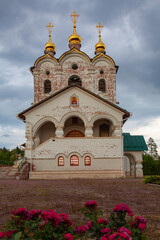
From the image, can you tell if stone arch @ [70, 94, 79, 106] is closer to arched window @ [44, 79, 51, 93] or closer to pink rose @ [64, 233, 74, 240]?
arched window @ [44, 79, 51, 93]

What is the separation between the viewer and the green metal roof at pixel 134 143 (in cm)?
2089

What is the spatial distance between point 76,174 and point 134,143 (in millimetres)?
7715

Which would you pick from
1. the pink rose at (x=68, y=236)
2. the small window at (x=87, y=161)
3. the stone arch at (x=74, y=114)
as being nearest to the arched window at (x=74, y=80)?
the stone arch at (x=74, y=114)

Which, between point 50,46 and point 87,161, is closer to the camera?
point 87,161

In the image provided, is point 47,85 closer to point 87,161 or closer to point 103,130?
point 103,130

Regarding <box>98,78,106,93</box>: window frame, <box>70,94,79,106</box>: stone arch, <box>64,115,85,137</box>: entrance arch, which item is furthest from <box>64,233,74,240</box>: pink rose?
<box>98,78,106,93</box>: window frame

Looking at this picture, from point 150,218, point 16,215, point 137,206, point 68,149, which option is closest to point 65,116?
point 68,149

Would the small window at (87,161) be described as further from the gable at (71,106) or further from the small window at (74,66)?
the small window at (74,66)

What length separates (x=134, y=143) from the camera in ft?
70.5

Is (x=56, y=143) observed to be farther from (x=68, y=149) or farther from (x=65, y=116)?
(x=65, y=116)

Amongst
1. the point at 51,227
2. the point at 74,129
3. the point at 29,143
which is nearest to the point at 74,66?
the point at 74,129

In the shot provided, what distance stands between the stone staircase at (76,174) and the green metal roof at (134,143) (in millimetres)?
4677

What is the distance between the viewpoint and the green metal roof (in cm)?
2089

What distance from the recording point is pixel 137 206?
6.16 meters
